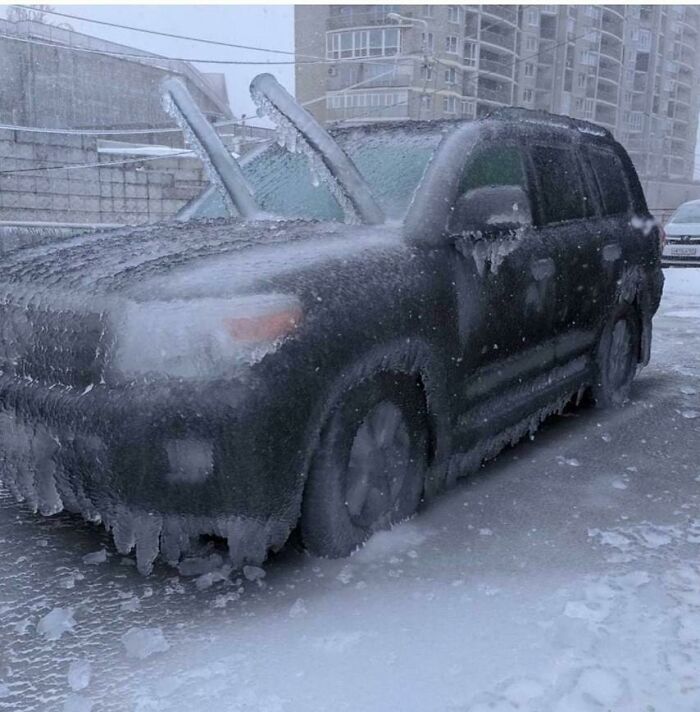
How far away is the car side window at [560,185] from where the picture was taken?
13.4 feet

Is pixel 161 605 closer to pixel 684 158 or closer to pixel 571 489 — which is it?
pixel 571 489

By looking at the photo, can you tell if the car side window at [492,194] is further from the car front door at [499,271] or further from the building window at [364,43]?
the building window at [364,43]

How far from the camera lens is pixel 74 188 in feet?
47.9

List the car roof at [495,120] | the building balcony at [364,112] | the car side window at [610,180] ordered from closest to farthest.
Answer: the car roof at [495,120] → the car side window at [610,180] → the building balcony at [364,112]

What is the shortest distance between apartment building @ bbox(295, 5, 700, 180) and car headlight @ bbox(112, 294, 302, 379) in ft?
101

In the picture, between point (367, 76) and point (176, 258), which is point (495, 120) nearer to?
point (176, 258)

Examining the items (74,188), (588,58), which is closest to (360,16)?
(588,58)

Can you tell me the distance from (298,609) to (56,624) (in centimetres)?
77

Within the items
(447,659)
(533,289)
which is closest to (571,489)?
(533,289)

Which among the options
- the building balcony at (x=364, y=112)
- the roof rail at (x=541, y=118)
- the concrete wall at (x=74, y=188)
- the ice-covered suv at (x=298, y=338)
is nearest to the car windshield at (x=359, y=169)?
the ice-covered suv at (x=298, y=338)

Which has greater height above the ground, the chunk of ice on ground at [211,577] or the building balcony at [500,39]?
the building balcony at [500,39]

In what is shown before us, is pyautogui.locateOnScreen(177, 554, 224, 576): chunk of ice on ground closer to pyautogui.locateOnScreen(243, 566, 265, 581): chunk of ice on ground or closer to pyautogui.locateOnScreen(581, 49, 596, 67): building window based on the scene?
pyautogui.locateOnScreen(243, 566, 265, 581): chunk of ice on ground

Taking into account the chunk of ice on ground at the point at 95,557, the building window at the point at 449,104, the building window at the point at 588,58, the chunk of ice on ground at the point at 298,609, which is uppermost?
the building window at the point at 588,58

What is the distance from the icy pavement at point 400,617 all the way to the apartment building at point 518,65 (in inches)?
1199
